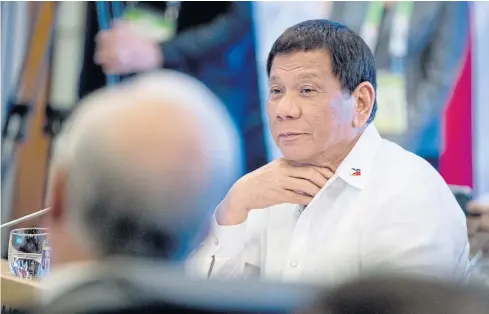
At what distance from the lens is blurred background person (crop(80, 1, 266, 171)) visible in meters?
1.65

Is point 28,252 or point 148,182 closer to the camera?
point 148,182

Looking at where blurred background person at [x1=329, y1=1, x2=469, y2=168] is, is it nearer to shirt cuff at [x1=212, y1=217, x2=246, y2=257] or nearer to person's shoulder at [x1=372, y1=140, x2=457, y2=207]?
person's shoulder at [x1=372, y1=140, x2=457, y2=207]

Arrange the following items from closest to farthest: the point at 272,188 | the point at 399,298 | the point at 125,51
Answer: the point at 399,298
the point at 272,188
the point at 125,51

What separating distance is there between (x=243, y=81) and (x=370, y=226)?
49cm

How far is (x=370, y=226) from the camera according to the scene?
61.6 inches

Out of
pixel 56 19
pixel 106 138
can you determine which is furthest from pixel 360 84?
pixel 56 19

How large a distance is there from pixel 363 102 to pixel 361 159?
0.47ft

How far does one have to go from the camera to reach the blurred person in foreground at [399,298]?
37 cm

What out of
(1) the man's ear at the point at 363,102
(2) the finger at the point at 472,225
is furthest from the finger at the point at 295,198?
(2) the finger at the point at 472,225

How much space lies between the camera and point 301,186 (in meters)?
1.62

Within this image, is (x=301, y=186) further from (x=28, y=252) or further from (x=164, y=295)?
(x=164, y=295)

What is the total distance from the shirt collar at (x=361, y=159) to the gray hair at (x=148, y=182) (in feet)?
0.90

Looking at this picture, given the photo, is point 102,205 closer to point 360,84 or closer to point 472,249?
point 360,84

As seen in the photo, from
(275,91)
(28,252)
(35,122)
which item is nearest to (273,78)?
(275,91)
